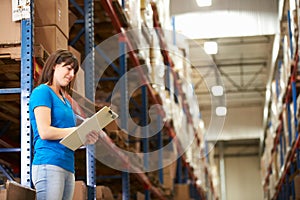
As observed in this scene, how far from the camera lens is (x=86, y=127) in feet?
13.2

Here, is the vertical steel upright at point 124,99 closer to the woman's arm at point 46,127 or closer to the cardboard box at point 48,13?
the cardboard box at point 48,13

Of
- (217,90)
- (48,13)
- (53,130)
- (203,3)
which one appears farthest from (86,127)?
(217,90)

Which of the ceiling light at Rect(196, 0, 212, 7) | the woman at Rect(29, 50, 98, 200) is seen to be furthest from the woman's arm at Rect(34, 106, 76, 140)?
the ceiling light at Rect(196, 0, 212, 7)

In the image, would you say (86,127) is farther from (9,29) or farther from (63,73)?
(9,29)

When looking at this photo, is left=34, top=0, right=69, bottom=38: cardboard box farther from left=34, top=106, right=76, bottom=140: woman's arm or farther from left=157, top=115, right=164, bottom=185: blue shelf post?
left=157, top=115, right=164, bottom=185: blue shelf post

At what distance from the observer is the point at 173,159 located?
1380 cm

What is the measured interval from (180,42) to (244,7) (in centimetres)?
179

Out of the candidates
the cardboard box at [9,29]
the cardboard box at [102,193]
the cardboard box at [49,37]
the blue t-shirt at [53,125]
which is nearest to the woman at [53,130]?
the blue t-shirt at [53,125]

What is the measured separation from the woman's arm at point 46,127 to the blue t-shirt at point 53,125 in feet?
0.12

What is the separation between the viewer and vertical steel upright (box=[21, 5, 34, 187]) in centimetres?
450

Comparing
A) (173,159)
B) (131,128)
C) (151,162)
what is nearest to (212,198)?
(173,159)

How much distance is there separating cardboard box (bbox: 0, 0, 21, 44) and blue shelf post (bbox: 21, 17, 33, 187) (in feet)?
0.22

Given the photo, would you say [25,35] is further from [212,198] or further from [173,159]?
[212,198]

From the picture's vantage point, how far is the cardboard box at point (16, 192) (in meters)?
3.94
